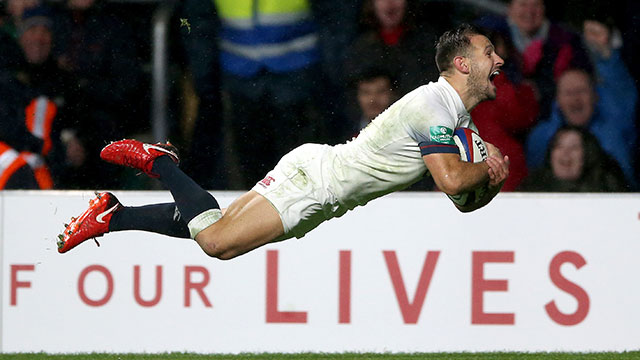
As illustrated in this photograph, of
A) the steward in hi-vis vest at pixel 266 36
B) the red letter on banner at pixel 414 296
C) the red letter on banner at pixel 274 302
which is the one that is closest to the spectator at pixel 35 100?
the steward in hi-vis vest at pixel 266 36

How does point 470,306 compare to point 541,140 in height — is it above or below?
below

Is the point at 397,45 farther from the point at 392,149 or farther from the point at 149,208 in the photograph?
the point at 149,208

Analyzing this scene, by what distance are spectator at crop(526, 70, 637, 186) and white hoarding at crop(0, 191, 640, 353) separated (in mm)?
319

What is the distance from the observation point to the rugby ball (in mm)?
6648

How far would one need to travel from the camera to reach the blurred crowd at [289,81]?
857 cm

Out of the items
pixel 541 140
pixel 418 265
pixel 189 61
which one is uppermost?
pixel 189 61

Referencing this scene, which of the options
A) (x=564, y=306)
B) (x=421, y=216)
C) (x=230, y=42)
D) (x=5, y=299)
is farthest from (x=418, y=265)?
(x=5, y=299)

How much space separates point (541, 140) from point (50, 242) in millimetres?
3344

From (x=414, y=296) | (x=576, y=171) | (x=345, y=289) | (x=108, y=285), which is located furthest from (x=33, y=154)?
(x=576, y=171)

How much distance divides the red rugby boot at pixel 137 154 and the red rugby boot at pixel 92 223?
0.78 feet

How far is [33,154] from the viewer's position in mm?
8672

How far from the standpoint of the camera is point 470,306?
27.6 ft

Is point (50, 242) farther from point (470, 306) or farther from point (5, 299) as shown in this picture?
point (470, 306)

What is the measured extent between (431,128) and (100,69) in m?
3.01
